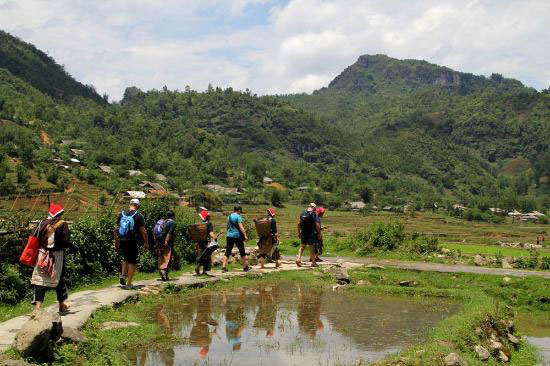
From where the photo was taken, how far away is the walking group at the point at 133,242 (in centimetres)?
1049

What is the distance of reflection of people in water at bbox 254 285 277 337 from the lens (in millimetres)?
11232

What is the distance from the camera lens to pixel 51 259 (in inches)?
415

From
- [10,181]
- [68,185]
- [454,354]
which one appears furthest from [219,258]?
[68,185]

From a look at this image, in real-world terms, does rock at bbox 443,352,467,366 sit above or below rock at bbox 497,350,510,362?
above

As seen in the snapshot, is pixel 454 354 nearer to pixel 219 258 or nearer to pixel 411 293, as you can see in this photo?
pixel 411 293

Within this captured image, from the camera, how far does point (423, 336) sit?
10.7 meters

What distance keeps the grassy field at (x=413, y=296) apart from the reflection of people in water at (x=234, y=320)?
3.19ft

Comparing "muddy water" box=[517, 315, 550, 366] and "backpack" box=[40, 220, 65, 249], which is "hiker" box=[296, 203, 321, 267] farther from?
"backpack" box=[40, 220, 65, 249]

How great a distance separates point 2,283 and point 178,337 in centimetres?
435

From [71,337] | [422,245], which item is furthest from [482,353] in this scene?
[422,245]

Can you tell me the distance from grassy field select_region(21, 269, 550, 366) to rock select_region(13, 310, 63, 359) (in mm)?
281

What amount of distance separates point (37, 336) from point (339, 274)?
36.4 ft

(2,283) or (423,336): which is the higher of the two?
(2,283)

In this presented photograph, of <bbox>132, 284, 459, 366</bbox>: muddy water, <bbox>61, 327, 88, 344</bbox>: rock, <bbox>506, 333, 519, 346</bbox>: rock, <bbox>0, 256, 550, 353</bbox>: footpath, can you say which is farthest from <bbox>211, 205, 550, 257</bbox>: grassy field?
<bbox>61, 327, 88, 344</bbox>: rock
